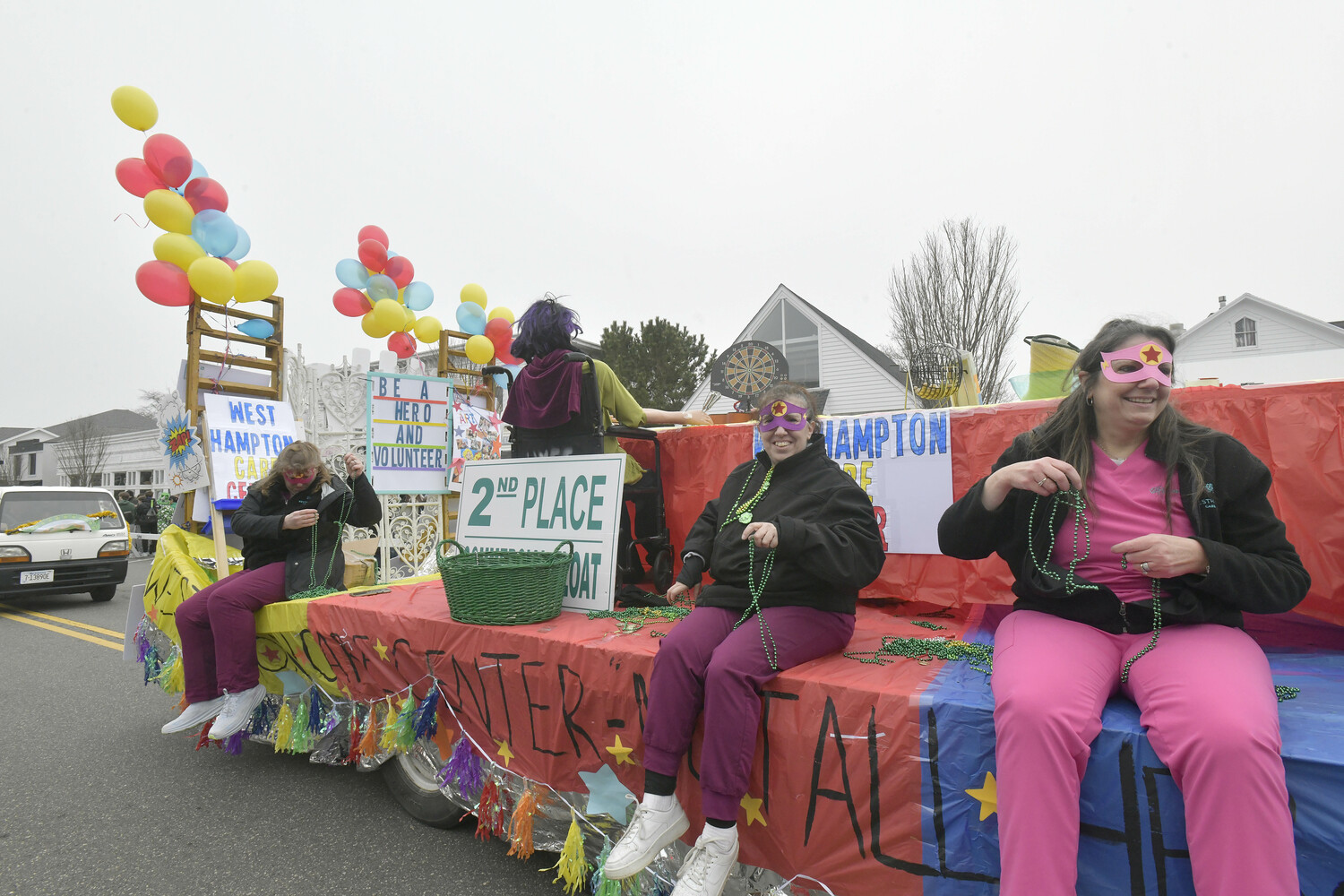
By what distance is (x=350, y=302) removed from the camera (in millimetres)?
6738

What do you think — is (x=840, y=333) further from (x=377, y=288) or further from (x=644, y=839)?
(x=644, y=839)

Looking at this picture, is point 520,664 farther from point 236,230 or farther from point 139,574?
point 139,574

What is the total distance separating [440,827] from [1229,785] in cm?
274

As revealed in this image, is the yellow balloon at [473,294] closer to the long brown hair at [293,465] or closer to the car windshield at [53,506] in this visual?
the long brown hair at [293,465]

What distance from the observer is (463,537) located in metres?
3.73

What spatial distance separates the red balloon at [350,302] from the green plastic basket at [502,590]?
4.80 meters

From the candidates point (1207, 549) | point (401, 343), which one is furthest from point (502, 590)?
point (401, 343)

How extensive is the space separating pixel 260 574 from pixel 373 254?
156 inches

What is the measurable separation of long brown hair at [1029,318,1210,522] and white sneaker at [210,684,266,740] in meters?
3.71

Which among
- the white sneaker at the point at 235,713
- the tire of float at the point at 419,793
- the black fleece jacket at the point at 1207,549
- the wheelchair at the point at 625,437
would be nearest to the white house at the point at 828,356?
the wheelchair at the point at 625,437

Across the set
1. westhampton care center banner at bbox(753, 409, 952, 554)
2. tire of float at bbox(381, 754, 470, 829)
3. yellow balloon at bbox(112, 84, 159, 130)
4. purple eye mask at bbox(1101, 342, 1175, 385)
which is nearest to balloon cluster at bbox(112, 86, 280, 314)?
yellow balloon at bbox(112, 84, 159, 130)

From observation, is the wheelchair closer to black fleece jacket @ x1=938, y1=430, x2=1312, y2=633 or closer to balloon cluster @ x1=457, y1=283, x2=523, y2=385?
black fleece jacket @ x1=938, y1=430, x2=1312, y2=633

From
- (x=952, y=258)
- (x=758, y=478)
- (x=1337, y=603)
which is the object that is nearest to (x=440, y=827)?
(x=758, y=478)

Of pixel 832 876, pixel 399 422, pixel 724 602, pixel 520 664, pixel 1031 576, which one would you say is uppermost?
pixel 399 422
